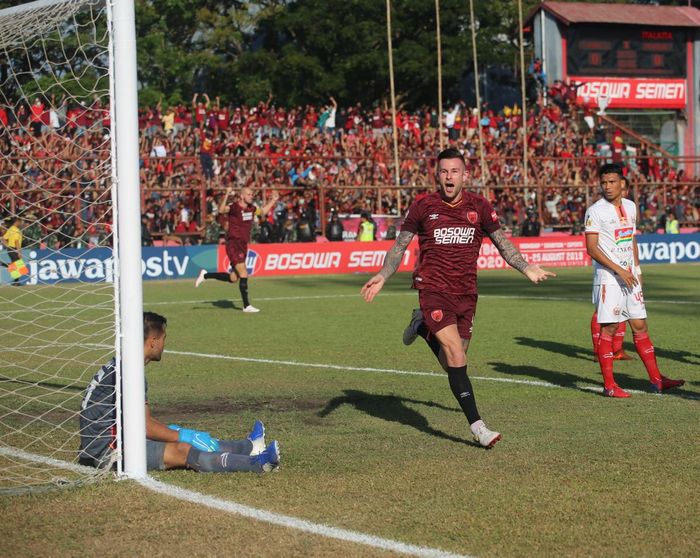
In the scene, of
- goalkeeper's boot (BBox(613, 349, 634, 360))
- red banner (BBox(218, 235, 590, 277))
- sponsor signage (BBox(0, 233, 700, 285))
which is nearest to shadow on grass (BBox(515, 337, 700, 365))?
goalkeeper's boot (BBox(613, 349, 634, 360))

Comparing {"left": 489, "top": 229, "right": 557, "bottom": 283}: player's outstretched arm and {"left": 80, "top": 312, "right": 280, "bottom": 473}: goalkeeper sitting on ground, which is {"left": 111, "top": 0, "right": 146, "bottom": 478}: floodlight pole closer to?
{"left": 80, "top": 312, "right": 280, "bottom": 473}: goalkeeper sitting on ground

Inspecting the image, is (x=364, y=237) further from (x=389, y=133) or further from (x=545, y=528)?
(x=545, y=528)

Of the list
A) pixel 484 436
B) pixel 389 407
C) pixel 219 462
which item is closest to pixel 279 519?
pixel 219 462

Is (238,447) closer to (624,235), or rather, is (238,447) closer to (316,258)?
(624,235)

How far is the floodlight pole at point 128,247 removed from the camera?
6.57 meters

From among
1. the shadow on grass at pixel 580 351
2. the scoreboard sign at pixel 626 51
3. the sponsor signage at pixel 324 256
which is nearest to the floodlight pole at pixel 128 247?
the shadow on grass at pixel 580 351

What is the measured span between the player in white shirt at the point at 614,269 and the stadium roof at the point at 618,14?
39252mm

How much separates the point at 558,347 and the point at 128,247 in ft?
26.4

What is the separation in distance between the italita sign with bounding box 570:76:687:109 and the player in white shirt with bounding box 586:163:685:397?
123 ft

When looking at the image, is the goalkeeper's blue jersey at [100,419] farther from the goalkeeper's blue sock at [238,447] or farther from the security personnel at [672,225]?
the security personnel at [672,225]

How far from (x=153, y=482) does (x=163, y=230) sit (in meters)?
25.6

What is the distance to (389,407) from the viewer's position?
9.20 m

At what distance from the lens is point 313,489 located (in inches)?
247

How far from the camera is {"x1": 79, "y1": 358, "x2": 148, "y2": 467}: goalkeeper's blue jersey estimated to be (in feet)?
22.1
